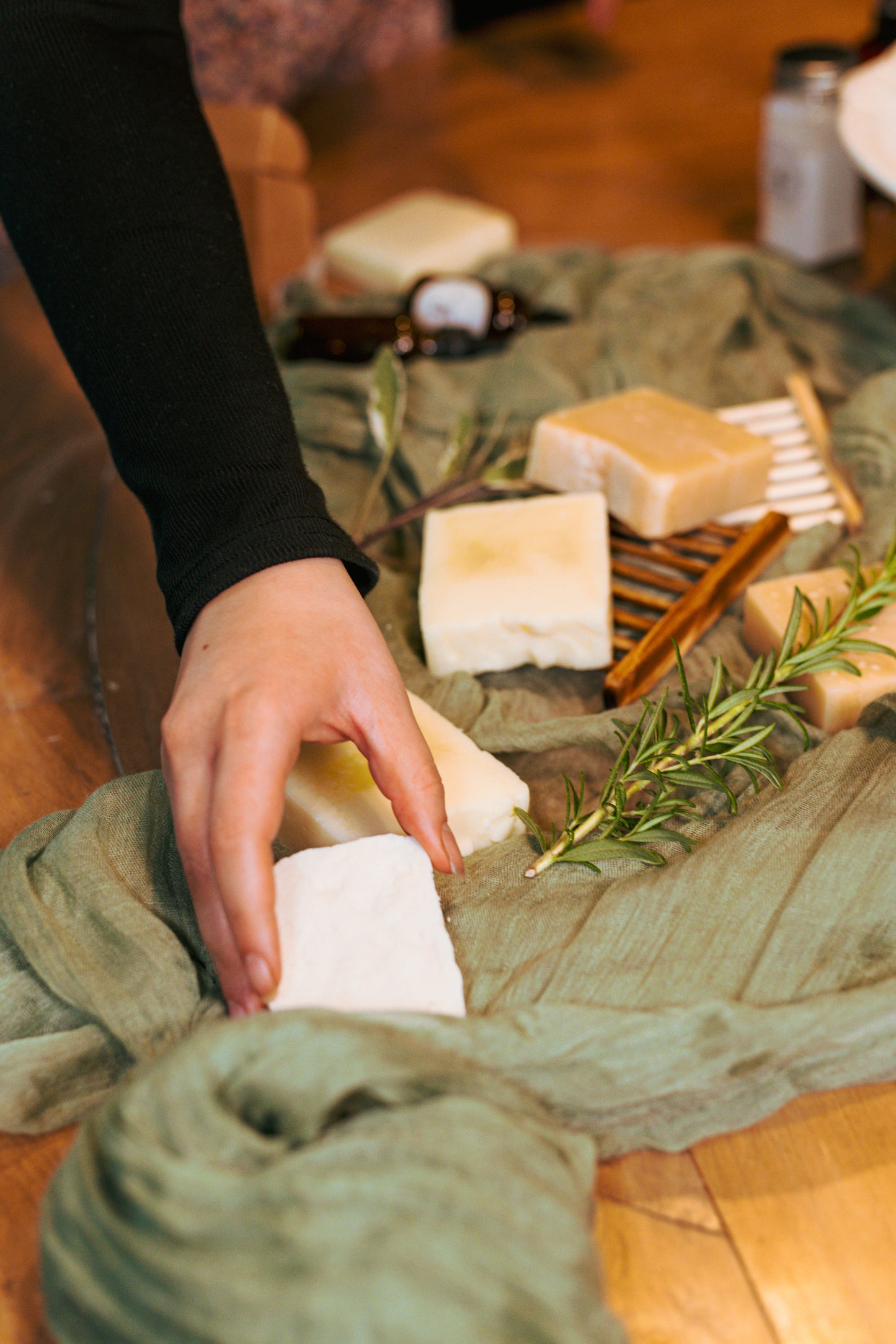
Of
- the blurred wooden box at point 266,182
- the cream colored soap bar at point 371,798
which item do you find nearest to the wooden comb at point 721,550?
the cream colored soap bar at point 371,798

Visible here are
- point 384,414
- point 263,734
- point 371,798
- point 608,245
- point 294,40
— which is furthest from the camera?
point 294,40

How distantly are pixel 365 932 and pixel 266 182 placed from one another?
1106 millimetres

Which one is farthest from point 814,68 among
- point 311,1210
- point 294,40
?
point 311,1210

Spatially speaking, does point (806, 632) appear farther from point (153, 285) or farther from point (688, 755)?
point (153, 285)

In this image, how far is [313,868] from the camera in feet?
1.65

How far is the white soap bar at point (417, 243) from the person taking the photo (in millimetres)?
1311

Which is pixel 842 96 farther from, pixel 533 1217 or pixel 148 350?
pixel 533 1217

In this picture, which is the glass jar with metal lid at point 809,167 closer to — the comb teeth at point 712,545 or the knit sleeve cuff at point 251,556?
the comb teeth at point 712,545

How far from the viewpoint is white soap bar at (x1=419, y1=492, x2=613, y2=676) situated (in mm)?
704

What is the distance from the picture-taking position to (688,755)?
60 centimetres

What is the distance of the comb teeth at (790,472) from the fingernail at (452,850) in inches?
17.4

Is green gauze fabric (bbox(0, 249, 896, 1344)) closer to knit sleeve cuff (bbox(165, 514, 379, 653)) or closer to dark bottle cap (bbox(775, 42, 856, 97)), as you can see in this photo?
knit sleeve cuff (bbox(165, 514, 379, 653))

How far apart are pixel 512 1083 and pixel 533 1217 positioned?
93 millimetres

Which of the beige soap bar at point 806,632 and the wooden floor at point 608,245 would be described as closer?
the wooden floor at point 608,245
